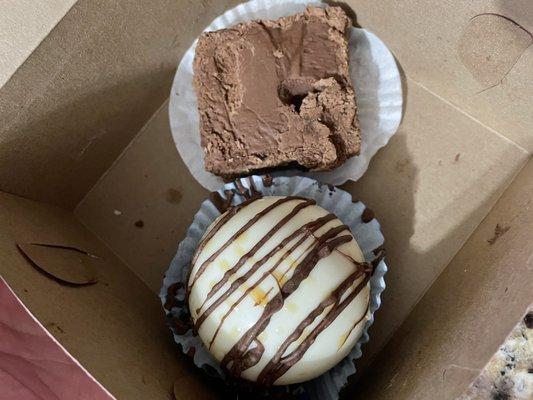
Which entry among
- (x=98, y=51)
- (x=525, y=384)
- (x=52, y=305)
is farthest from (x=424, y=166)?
(x=52, y=305)

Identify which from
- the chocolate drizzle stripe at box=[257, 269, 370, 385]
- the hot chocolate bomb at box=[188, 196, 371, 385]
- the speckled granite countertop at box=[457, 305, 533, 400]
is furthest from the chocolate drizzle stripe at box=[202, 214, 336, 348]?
the speckled granite countertop at box=[457, 305, 533, 400]

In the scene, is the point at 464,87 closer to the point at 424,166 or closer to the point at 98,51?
the point at 424,166

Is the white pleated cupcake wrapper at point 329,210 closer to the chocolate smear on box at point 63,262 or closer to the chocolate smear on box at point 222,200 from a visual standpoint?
the chocolate smear on box at point 222,200

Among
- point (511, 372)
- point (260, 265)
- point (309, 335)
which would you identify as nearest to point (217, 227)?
point (260, 265)

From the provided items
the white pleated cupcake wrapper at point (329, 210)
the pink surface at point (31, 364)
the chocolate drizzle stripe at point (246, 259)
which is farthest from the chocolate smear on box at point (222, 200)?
the pink surface at point (31, 364)

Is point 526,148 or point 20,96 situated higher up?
point 20,96

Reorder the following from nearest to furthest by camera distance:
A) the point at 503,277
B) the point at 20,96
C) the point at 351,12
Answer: the point at 503,277, the point at 20,96, the point at 351,12
